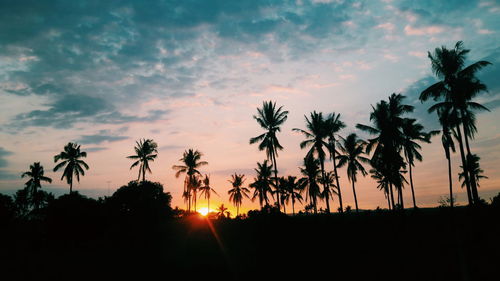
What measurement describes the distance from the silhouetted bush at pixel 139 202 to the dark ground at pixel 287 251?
1022 centimetres

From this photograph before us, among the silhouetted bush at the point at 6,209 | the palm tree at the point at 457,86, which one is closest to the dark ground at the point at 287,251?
the palm tree at the point at 457,86

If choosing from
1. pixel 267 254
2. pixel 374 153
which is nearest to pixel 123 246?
pixel 267 254

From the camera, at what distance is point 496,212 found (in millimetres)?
13820

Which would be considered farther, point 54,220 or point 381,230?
point 54,220

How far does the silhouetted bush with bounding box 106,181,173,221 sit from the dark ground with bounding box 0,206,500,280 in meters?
10.2

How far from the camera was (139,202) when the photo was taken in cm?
3288

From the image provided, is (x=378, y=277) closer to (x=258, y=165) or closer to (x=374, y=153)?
(x=374, y=153)

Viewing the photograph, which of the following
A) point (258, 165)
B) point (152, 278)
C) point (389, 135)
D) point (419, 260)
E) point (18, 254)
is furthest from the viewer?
point (258, 165)

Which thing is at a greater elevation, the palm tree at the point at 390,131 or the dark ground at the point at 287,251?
the palm tree at the point at 390,131

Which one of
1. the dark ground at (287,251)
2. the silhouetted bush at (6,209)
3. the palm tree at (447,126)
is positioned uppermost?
the palm tree at (447,126)

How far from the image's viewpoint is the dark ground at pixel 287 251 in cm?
1142

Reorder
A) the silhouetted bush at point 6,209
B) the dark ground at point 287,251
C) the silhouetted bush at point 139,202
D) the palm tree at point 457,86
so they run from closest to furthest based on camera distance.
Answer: the dark ground at point 287,251
the palm tree at point 457,86
the silhouetted bush at point 139,202
the silhouetted bush at point 6,209

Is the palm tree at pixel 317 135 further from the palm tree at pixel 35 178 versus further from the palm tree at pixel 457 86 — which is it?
the palm tree at pixel 35 178

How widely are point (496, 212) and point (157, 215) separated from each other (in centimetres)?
3029
